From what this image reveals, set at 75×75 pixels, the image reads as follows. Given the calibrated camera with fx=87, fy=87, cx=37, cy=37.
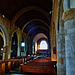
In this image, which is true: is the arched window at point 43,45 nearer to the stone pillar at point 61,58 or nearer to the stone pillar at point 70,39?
the stone pillar at point 61,58

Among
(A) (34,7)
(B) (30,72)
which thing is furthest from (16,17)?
(B) (30,72)

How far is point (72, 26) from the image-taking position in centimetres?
263

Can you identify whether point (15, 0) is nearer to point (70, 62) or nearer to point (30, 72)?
point (30, 72)

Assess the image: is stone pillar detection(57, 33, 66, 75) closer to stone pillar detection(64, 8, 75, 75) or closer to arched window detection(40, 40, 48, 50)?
stone pillar detection(64, 8, 75, 75)

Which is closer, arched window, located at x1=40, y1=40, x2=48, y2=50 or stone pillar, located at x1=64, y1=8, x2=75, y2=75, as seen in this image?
stone pillar, located at x1=64, y1=8, x2=75, y2=75

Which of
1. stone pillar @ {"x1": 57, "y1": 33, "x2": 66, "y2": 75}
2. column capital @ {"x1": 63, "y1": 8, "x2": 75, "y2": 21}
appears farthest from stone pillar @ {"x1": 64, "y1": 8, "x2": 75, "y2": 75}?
stone pillar @ {"x1": 57, "y1": 33, "x2": 66, "y2": 75}

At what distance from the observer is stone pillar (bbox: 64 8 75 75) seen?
251cm

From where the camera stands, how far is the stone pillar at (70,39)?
2.51 m

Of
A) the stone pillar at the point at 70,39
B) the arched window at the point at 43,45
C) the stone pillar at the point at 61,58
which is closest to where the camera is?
the stone pillar at the point at 70,39

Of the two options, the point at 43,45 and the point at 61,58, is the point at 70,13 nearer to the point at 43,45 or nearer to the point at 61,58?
the point at 61,58

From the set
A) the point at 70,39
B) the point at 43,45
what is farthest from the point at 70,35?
the point at 43,45

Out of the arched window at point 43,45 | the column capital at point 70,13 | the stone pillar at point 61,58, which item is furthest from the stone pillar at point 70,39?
the arched window at point 43,45

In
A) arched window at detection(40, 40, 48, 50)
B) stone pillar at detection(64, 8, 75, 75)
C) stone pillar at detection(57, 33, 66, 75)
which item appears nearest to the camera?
stone pillar at detection(64, 8, 75, 75)

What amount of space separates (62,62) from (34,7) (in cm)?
1199
